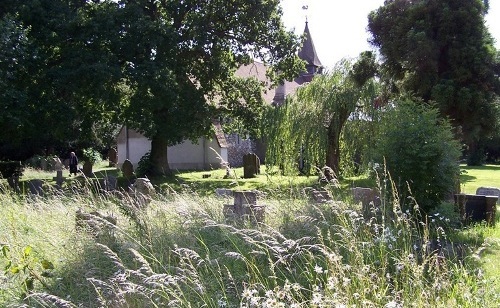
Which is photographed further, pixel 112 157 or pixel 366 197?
pixel 112 157

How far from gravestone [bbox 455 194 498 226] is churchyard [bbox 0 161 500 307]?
76 cm

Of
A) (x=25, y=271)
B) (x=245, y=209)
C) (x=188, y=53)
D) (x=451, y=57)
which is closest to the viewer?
(x=25, y=271)

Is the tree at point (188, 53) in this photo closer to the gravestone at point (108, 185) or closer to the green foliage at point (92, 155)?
the gravestone at point (108, 185)

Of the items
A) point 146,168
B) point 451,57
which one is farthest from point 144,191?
point 146,168

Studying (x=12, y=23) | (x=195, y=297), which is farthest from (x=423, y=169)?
(x=12, y=23)

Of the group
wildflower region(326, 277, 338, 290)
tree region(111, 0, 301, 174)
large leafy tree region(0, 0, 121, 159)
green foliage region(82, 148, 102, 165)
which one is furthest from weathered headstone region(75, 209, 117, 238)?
green foliage region(82, 148, 102, 165)

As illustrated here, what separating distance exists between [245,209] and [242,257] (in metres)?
2.79

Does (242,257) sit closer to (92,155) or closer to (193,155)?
(193,155)

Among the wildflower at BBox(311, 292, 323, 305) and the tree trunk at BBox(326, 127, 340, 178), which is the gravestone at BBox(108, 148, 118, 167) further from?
the wildflower at BBox(311, 292, 323, 305)

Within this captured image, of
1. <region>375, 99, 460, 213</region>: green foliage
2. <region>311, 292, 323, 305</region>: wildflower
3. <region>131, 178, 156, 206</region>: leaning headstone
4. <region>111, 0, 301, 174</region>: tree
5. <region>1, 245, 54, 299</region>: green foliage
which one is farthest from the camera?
<region>111, 0, 301, 174</region>: tree

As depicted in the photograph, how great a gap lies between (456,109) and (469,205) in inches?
294

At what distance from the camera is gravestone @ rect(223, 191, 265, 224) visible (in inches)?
263

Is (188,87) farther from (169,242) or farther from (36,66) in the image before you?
(169,242)

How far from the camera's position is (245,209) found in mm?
7199
